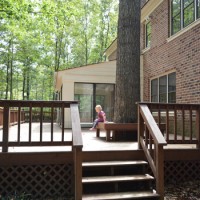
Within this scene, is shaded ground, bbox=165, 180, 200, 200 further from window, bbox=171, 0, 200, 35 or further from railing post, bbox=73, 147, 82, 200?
window, bbox=171, 0, 200, 35

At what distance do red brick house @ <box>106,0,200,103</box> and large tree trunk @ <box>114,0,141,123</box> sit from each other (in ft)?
6.39

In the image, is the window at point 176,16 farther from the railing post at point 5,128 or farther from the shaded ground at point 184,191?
the railing post at point 5,128

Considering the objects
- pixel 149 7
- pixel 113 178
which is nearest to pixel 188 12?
pixel 149 7

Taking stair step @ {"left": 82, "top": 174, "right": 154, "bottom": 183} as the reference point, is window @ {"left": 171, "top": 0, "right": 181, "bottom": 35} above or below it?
above

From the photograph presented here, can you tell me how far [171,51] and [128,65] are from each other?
2957 millimetres

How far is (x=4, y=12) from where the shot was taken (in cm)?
1014

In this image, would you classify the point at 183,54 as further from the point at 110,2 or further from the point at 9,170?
the point at 110,2

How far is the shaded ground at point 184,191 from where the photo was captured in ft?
14.4

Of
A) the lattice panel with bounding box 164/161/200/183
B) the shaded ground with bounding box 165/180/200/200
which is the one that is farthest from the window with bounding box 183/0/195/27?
the shaded ground with bounding box 165/180/200/200

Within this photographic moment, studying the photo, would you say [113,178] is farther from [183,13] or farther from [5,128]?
[183,13]

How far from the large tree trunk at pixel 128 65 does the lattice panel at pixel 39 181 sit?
8.97 feet

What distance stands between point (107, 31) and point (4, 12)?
1821cm

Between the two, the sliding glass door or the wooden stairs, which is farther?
the sliding glass door

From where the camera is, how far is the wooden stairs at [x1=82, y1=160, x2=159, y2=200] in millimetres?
4074
